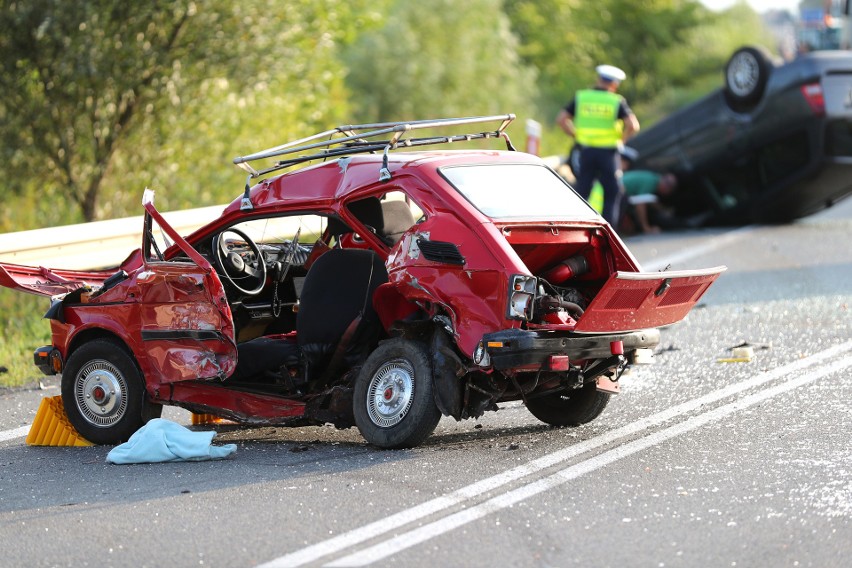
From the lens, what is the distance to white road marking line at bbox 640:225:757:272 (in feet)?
50.6

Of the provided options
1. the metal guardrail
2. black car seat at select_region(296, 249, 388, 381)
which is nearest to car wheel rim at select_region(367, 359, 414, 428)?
black car seat at select_region(296, 249, 388, 381)

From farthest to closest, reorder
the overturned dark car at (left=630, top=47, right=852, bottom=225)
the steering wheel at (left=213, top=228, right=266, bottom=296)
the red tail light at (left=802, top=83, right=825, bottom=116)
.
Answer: the overturned dark car at (left=630, top=47, right=852, bottom=225)
the red tail light at (left=802, top=83, right=825, bottom=116)
the steering wheel at (left=213, top=228, right=266, bottom=296)

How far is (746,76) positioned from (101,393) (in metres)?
12.3

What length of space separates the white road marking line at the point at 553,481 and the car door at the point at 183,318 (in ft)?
7.14

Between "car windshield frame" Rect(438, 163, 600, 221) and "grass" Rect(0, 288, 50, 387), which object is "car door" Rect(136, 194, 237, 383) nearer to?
"car windshield frame" Rect(438, 163, 600, 221)

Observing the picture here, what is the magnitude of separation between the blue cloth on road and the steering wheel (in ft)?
3.64

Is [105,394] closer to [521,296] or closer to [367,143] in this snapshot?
[367,143]

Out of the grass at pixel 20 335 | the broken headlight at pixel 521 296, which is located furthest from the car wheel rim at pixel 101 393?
the broken headlight at pixel 521 296

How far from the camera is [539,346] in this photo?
7.06 metres

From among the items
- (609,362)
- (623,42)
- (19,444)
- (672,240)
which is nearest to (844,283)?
(672,240)

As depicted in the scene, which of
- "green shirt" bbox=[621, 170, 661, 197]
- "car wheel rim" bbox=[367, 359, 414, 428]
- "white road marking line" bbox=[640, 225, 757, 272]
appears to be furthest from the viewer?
"green shirt" bbox=[621, 170, 661, 197]

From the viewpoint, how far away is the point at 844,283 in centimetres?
1412

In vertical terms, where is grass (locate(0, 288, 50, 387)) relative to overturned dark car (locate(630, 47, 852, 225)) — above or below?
below

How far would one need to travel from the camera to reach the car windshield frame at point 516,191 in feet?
24.8
